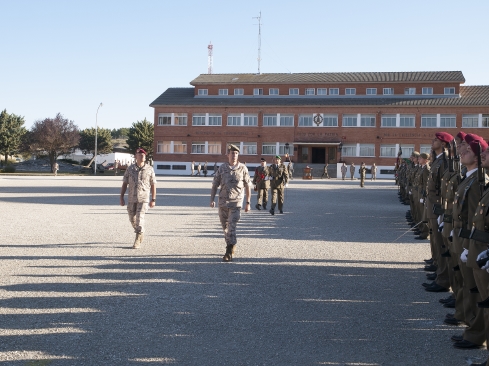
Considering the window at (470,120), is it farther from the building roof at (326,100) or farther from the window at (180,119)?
the window at (180,119)

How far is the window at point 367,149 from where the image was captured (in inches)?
2906

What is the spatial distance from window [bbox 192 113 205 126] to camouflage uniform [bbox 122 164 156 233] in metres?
66.9

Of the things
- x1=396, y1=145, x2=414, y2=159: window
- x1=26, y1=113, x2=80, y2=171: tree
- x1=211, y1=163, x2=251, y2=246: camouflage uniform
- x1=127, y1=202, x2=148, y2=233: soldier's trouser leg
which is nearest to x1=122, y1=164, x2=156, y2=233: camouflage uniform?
x1=127, y1=202, x2=148, y2=233: soldier's trouser leg

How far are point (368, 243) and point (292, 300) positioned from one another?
6.28 m

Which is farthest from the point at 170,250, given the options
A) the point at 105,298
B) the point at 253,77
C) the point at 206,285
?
the point at 253,77

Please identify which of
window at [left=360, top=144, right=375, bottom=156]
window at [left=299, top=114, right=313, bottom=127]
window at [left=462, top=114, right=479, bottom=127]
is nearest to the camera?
window at [left=462, top=114, right=479, bottom=127]

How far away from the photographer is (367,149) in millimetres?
74062

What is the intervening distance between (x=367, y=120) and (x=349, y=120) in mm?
2121

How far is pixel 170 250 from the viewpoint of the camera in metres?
11.9

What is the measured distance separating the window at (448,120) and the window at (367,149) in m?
8.30

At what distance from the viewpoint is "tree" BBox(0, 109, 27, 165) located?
3750 inches

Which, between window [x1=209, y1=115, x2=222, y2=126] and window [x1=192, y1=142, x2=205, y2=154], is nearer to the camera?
window [x1=209, y1=115, x2=222, y2=126]

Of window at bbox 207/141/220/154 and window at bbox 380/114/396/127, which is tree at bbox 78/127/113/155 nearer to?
window at bbox 207/141/220/154

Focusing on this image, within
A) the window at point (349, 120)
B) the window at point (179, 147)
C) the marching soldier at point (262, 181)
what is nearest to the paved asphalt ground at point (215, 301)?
the marching soldier at point (262, 181)
